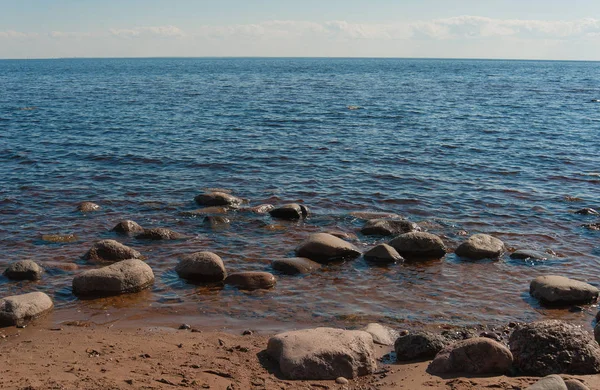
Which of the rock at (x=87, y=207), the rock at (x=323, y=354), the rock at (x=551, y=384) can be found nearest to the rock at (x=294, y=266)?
the rock at (x=323, y=354)

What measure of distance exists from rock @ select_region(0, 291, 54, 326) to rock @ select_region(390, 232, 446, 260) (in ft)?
24.9

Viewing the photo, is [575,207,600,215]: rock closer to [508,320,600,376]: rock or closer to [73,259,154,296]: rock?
[508,320,600,376]: rock

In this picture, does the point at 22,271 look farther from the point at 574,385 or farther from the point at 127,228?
the point at 574,385

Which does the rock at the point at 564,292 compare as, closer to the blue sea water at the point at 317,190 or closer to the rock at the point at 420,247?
the blue sea water at the point at 317,190

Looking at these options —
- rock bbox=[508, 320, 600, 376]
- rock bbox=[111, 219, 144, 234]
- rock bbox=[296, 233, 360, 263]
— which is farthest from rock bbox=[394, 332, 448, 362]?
rock bbox=[111, 219, 144, 234]

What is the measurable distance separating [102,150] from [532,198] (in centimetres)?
1722

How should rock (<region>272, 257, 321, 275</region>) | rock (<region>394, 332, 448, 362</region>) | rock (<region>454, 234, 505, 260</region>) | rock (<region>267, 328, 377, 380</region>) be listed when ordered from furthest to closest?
rock (<region>454, 234, 505, 260</region>)
rock (<region>272, 257, 321, 275</region>)
rock (<region>394, 332, 448, 362</region>)
rock (<region>267, 328, 377, 380</region>)

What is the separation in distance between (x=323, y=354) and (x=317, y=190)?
38.5ft

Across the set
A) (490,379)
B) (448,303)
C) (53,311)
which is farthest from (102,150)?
(490,379)

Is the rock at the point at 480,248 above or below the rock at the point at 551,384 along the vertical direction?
below

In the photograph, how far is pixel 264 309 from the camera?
11.1 meters

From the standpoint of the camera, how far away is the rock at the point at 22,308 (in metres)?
9.95

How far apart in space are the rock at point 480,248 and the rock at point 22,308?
8.89 m

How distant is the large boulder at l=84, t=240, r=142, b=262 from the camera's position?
13.4 meters
